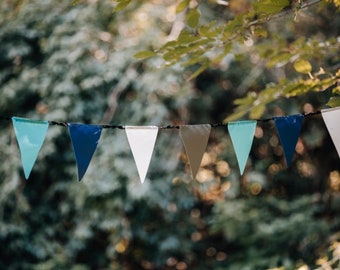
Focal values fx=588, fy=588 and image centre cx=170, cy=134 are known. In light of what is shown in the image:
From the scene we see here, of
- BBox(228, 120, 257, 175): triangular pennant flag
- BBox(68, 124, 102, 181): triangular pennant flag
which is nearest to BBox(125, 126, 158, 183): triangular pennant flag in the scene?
BBox(68, 124, 102, 181): triangular pennant flag

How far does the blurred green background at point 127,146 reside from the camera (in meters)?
3.06

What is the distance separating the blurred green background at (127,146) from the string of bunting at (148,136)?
4.54ft

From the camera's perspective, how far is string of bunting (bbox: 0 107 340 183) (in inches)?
60.6

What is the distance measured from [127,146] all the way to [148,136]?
1.43 m

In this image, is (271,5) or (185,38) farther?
(185,38)

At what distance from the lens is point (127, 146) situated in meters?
3.04

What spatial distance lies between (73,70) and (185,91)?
0.60m

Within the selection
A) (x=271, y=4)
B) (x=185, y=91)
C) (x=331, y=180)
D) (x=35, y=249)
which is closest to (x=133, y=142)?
(x=271, y=4)

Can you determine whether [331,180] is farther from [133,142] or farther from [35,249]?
[133,142]

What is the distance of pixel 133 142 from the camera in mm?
1622

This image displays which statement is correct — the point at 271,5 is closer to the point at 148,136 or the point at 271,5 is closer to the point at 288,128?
the point at 288,128

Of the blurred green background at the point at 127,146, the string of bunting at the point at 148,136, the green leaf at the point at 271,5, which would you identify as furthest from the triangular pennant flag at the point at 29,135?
the blurred green background at the point at 127,146

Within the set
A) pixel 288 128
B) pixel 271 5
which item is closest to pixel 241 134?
pixel 288 128

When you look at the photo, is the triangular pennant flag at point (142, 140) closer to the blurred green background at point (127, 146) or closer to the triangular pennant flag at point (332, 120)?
the triangular pennant flag at point (332, 120)
